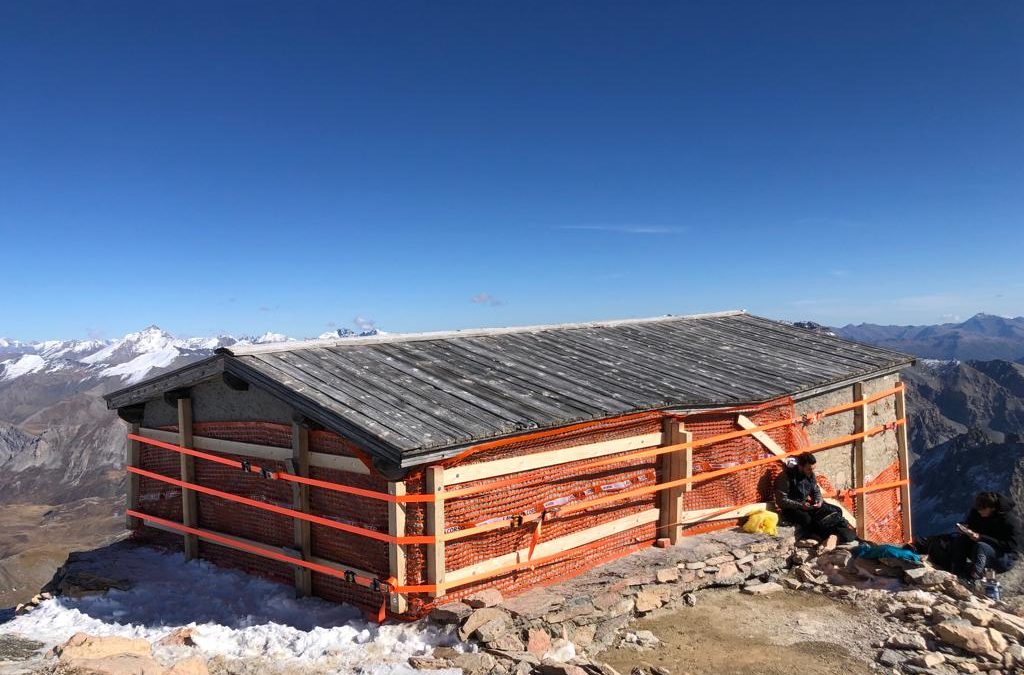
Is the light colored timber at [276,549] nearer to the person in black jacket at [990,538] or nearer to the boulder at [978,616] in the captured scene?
the boulder at [978,616]

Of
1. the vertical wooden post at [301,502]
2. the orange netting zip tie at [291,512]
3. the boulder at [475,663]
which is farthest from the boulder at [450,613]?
the vertical wooden post at [301,502]

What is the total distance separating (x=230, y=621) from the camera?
7.90 metres

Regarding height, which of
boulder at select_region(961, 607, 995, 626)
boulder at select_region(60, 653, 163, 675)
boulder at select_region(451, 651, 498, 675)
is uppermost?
boulder at select_region(60, 653, 163, 675)

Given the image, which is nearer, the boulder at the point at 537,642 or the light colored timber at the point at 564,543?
the boulder at the point at 537,642

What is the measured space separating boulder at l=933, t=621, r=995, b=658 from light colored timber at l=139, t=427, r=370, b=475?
6419 millimetres

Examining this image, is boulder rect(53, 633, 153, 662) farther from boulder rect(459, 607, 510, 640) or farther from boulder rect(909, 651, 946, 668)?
boulder rect(909, 651, 946, 668)

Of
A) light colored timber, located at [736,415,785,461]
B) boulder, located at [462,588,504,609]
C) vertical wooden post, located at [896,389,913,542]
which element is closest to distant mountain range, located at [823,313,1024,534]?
vertical wooden post, located at [896,389,913,542]

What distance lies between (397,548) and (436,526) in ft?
1.61

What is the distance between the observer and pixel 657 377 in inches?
444

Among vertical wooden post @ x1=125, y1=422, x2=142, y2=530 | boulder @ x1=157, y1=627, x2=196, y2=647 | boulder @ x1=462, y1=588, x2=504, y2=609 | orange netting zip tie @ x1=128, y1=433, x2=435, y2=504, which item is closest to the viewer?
boulder @ x1=157, y1=627, x2=196, y2=647

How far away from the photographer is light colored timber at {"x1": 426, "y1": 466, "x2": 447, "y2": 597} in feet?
23.7

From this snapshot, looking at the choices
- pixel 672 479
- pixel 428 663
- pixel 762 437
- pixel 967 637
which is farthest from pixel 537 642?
pixel 762 437

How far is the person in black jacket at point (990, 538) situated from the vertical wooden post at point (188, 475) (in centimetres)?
1104

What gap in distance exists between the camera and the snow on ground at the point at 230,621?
686 centimetres
